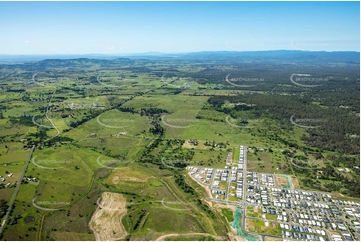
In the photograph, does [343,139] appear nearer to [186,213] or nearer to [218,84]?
[186,213]

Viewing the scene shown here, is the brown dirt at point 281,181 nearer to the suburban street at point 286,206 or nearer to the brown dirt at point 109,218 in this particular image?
the suburban street at point 286,206

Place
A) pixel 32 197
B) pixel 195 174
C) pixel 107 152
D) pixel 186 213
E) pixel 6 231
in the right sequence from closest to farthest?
pixel 6 231 → pixel 186 213 → pixel 32 197 → pixel 195 174 → pixel 107 152

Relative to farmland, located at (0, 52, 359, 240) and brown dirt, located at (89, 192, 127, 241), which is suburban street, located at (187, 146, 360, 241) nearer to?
farmland, located at (0, 52, 359, 240)

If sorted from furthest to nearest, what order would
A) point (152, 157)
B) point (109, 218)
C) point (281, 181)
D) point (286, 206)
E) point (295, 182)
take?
point (152, 157) < point (281, 181) < point (295, 182) < point (286, 206) < point (109, 218)

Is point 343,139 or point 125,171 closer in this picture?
point 125,171

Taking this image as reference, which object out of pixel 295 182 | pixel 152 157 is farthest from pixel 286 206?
pixel 152 157

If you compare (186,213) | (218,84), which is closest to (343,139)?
(186,213)

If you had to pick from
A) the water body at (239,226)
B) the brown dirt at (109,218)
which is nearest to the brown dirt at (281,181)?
the water body at (239,226)

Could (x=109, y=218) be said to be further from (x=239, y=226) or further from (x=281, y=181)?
(x=281, y=181)
